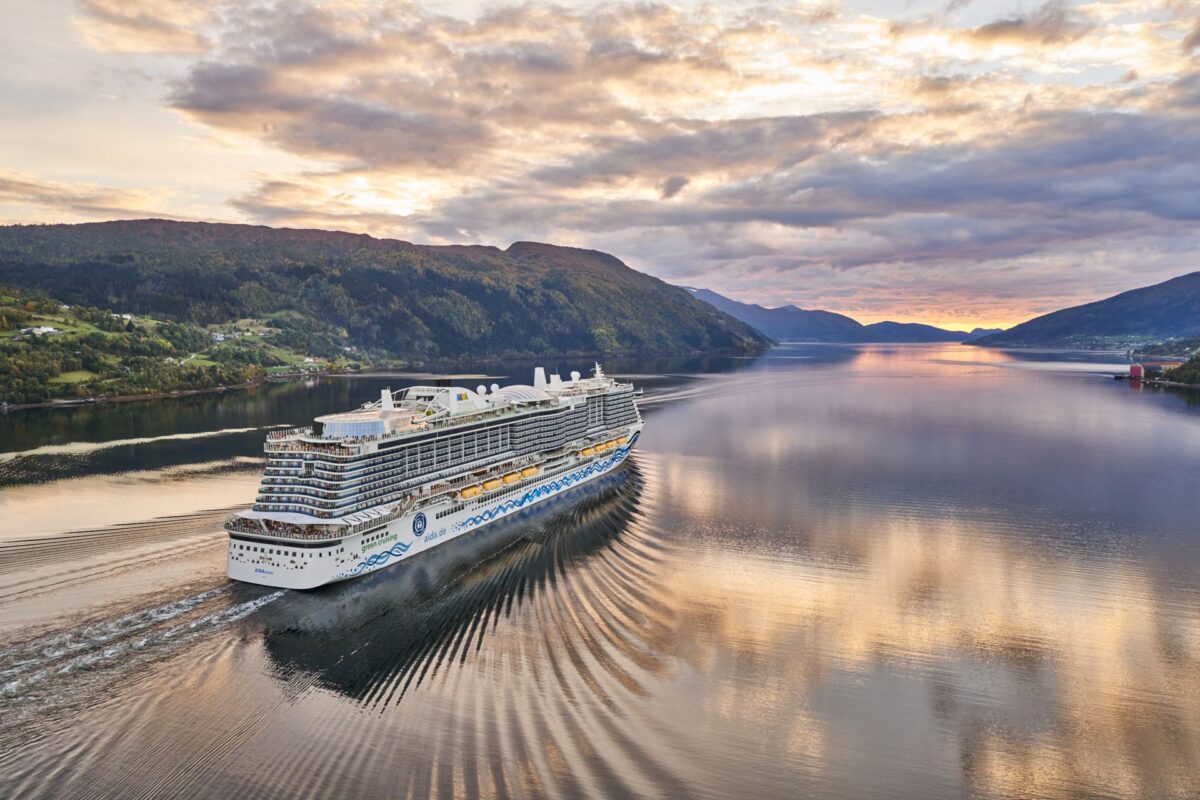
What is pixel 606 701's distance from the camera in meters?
22.9

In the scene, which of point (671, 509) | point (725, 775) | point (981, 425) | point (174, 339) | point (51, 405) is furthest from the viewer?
point (174, 339)

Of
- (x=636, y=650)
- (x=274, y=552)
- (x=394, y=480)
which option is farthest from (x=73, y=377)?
(x=636, y=650)

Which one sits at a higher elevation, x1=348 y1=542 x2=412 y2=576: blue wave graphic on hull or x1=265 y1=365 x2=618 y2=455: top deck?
x1=265 y1=365 x2=618 y2=455: top deck

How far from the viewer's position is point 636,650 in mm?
26797

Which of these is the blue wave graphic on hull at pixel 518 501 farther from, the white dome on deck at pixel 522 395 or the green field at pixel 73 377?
the green field at pixel 73 377

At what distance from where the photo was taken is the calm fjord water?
1952 cm

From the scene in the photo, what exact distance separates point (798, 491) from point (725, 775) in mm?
37413

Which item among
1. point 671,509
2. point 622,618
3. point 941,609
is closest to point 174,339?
point 671,509

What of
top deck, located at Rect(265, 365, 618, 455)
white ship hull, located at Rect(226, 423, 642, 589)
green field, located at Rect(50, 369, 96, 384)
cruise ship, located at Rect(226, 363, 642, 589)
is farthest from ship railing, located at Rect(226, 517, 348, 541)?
green field, located at Rect(50, 369, 96, 384)

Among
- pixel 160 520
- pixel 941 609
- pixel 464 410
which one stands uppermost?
pixel 464 410

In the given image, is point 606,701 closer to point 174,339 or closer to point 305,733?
point 305,733

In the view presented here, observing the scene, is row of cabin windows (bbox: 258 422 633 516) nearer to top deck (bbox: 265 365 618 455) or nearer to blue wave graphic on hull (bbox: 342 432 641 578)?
top deck (bbox: 265 365 618 455)

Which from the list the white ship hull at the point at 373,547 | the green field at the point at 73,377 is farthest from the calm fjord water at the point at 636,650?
the green field at the point at 73,377

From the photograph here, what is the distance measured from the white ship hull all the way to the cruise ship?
0.18ft
